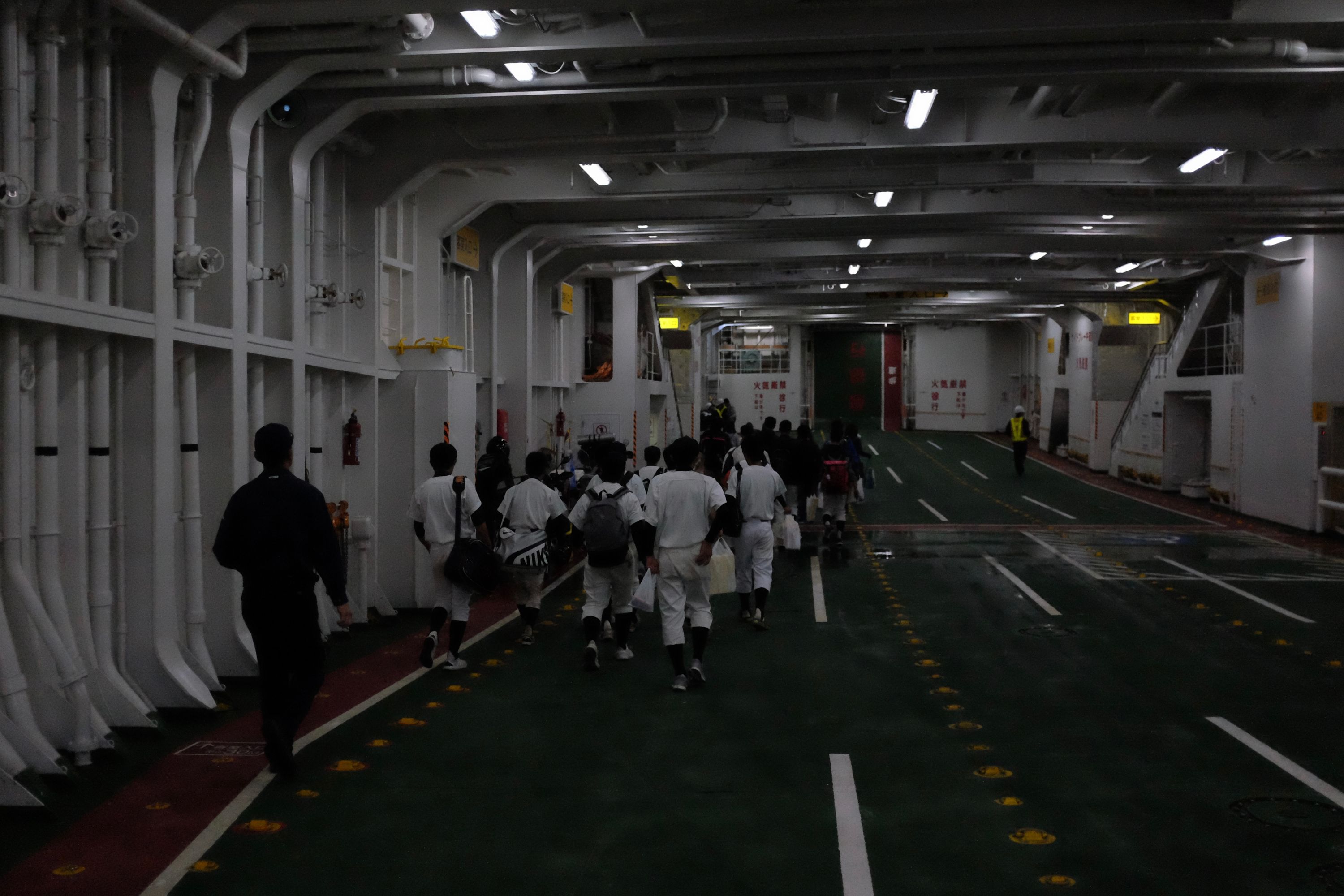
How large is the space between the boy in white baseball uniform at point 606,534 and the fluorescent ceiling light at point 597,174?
5345 millimetres

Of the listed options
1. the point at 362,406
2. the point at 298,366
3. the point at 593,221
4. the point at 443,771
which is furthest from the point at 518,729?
the point at 593,221

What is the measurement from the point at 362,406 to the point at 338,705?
4.31 meters

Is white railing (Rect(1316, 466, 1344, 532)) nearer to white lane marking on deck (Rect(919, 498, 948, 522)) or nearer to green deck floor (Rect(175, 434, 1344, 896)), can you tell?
white lane marking on deck (Rect(919, 498, 948, 522))

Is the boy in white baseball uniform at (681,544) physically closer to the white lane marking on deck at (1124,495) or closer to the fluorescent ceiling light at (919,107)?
the fluorescent ceiling light at (919,107)

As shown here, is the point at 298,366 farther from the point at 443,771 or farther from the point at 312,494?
the point at 443,771

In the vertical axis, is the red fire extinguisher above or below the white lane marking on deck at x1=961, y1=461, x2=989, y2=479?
above

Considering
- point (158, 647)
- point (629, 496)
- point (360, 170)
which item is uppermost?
point (360, 170)

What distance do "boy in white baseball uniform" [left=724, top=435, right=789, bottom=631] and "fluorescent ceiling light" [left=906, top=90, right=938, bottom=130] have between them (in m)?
3.68

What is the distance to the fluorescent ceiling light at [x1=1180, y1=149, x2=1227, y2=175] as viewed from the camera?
12883 millimetres

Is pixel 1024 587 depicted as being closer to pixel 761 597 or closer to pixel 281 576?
pixel 761 597

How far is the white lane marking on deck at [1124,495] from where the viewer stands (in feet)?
68.4

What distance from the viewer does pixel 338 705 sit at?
319 inches

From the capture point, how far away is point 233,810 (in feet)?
19.3

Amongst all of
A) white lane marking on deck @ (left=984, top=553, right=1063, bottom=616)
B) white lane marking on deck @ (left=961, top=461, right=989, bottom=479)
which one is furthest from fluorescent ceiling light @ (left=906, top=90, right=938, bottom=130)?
white lane marking on deck @ (left=961, top=461, right=989, bottom=479)
